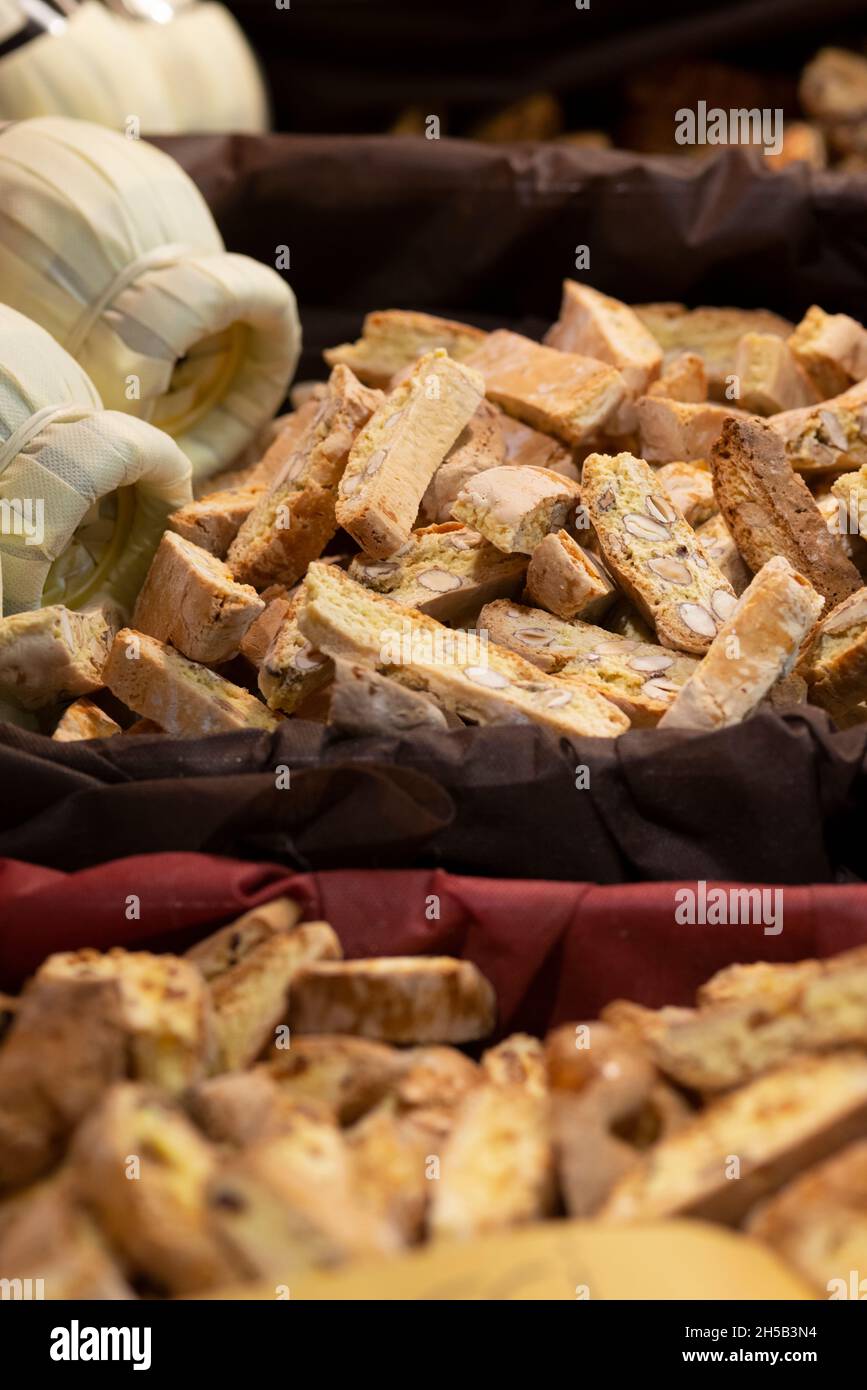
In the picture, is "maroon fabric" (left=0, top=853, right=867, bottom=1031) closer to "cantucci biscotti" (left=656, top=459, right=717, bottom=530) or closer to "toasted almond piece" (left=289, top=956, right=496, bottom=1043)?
"toasted almond piece" (left=289, top=956, right=496, bottom=1043)

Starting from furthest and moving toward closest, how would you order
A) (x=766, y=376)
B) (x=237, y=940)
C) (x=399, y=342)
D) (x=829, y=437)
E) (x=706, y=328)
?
(x=706, y=328) → (x=399, y=342) → (x=766, y=376) → (x=829, y=437) → (x=237, y=940)

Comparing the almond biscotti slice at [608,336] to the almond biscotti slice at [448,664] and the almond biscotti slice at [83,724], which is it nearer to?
the almond biscotti slice at [448,664]

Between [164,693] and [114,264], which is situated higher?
[114,264]

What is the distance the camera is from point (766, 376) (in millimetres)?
1705

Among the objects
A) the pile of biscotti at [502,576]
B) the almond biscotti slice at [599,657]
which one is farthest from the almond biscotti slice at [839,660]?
the almond biscotti slice at [599,657]

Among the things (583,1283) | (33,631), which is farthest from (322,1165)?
(33,631)

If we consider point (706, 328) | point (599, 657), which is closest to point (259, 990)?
point (599, 657)

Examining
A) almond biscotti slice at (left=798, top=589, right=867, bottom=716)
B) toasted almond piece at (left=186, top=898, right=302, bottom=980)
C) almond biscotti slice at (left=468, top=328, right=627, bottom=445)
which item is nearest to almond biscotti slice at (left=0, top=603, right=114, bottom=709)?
toasted almond piece at (left=186, top=898, right=302, bottom=980)

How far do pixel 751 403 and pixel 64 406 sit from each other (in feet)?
2.85

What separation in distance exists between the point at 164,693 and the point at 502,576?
1.22ft

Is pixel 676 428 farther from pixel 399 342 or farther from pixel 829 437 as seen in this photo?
pixel 399 342

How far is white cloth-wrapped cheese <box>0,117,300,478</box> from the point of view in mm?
1557

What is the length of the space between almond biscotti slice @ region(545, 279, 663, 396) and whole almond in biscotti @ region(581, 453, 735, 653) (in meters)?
0.28

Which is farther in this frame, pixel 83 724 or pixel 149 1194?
pixel 83 724
